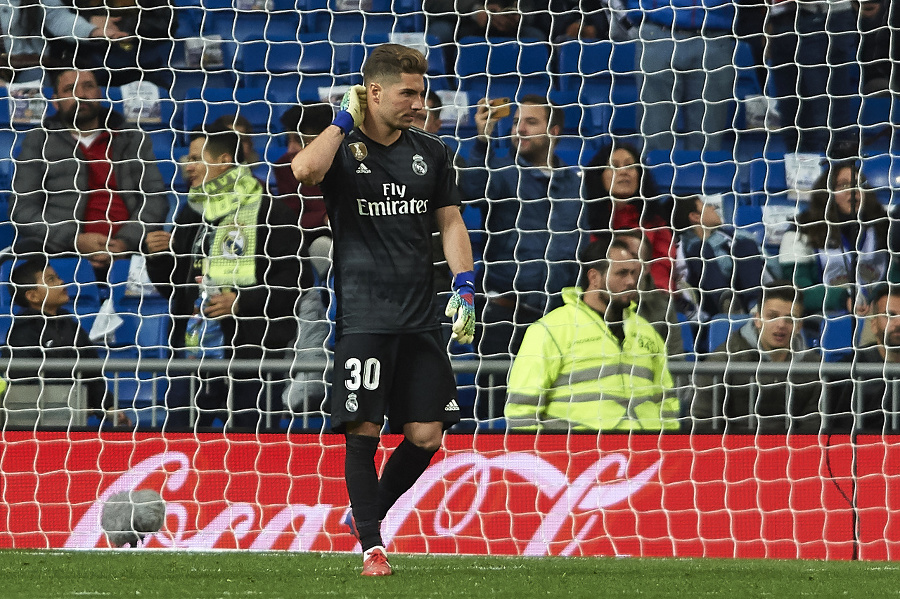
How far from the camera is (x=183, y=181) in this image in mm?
6887

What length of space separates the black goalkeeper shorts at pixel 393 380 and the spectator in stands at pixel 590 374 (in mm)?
1564

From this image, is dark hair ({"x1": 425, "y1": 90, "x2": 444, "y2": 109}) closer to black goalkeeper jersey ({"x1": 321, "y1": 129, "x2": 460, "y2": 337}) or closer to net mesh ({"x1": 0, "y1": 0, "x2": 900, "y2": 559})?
net mesh ({"x1": 0, "y1": 0, "x2": 900, "y2": 559})

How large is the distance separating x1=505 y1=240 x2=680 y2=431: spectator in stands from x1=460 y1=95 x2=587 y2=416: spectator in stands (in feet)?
2.32

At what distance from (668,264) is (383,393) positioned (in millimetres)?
3187

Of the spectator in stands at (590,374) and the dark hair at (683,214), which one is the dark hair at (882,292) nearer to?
the dark hair at (683,214)

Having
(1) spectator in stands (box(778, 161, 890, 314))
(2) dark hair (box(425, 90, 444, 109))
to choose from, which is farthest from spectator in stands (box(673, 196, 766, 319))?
(2) dark hair (box(425, 90, 444, 109))

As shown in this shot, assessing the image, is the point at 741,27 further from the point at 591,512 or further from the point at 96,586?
the point at 96,586

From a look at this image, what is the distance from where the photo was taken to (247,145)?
6949 millimetres

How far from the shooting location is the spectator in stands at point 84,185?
659cm

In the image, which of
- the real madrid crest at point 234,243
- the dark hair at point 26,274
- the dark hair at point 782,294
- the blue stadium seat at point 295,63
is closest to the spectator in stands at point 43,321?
the dark hair at point 26,274

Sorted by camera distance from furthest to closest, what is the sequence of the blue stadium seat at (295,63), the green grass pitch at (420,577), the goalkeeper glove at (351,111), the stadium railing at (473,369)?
the blue stadium seat at (295,63)
the stadium railing at (473,369)
the goalkeeper glove at (351,111)
the green grass pitch at (420,577)

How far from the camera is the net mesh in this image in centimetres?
515

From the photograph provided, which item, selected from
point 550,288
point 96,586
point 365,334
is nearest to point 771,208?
point 550,288

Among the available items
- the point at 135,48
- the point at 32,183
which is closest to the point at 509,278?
the point at 32,183
